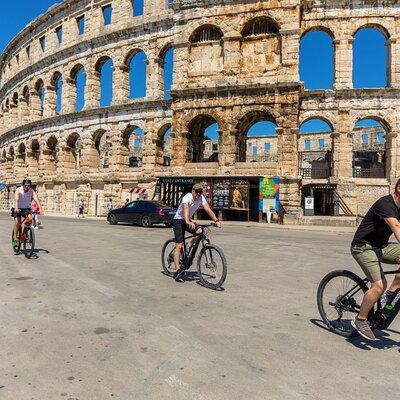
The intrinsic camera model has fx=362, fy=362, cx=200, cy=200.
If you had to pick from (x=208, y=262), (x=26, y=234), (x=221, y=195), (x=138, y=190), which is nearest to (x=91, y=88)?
(x=138, y=190)

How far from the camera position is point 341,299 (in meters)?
4.19

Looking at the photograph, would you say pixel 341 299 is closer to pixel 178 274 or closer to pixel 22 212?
pixel 178 274

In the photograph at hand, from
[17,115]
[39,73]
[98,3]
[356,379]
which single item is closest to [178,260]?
[356,379]

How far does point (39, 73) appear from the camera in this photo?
35562 mm

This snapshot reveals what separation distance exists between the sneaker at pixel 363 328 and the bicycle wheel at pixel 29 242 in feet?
23.9

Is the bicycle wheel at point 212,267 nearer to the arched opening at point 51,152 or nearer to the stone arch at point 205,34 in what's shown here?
the stone arch at point 205,34

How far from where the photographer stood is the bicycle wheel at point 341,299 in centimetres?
406

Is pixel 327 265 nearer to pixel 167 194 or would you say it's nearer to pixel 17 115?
pixel 167 194

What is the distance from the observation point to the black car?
1847cm

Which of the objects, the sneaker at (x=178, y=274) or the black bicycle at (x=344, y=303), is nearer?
the black bicycle at (x=344, y=303)

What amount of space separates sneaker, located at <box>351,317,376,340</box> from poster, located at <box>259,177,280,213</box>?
18.8m

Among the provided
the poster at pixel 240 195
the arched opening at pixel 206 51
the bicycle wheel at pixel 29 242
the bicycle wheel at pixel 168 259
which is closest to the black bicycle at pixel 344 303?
the bicycle wheel at pixel 168 259

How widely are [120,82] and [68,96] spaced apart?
625 cm

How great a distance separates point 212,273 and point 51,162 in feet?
105
